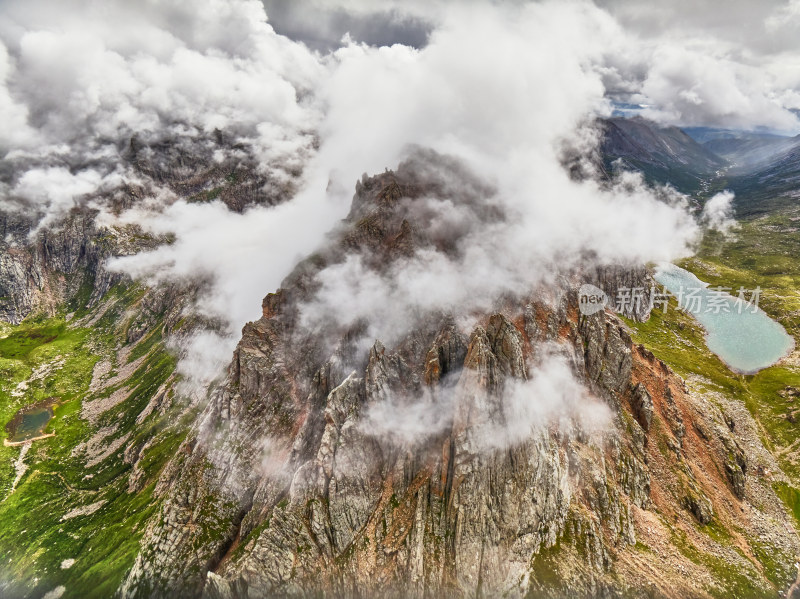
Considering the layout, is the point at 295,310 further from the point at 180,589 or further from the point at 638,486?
the point at 638,486

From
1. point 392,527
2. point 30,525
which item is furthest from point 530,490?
point 30,525

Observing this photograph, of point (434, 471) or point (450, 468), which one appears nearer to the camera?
point (450, 468)

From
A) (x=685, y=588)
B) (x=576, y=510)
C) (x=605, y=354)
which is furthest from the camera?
(x=605, y=354)

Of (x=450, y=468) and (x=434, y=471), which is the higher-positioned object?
(x=450, y=468)

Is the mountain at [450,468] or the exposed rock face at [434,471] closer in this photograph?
the exposed rock face at [434,471]

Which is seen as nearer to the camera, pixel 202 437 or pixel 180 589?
pixel 180 589

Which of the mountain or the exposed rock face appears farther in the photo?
the mountain

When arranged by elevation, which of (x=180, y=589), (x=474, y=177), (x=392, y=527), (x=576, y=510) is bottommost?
(x=180, y=589)

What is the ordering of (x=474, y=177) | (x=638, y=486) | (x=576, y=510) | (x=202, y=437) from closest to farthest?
1. (x=576, y=510)
2. (x=638, y=486)
3. (x=202, y=437)
4. (x=474, y=177)
